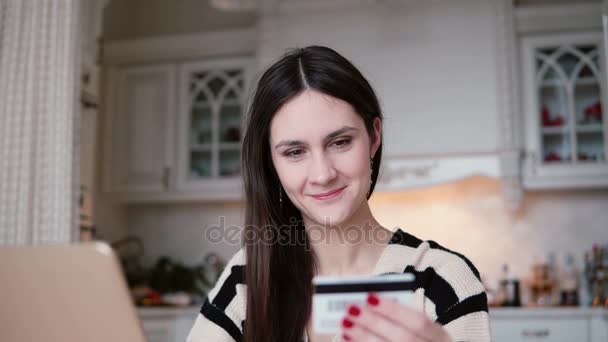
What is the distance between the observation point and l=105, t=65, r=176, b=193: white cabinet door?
13.8ft

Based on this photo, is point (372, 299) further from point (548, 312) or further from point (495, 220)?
point (495, 220)

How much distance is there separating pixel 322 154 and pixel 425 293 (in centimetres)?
33

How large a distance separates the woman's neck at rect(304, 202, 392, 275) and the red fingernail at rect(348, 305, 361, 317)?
22.4 inches

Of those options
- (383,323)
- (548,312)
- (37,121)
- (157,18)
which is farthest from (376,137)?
(157,18)

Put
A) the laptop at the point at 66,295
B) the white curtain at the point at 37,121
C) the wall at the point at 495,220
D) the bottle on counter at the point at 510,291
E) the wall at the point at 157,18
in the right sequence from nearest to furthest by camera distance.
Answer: the laptop at the point at 66,295 → the white curtain at the point at 37,121 → the bottle on counter at the point at 510,291 → the wall at the point at 495,220 → the wall at the point at 157,18

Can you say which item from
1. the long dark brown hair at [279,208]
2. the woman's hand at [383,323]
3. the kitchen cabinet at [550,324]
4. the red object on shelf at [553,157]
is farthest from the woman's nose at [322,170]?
the red object on shelf at [553,157]

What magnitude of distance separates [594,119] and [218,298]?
9.68 ft

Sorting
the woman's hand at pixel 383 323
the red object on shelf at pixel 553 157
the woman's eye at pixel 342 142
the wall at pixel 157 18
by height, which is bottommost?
the woman's hand at pixel 383 323

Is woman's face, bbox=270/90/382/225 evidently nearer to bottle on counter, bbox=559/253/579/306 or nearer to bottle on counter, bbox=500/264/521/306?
bottle on counter, bbox=500/264/521/306

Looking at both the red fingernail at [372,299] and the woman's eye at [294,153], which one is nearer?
the red fingernail at [372,299]

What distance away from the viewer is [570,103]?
3637mm

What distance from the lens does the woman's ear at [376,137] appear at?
131 cm

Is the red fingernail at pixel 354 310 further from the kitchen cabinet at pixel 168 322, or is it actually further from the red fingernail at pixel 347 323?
the kitchen cabinet at pixel 168 322

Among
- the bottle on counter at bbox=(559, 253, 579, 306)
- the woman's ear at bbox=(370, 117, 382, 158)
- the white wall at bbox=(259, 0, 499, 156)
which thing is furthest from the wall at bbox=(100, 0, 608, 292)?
the woman's ear at bbox=(370, 117, 382, 158)
